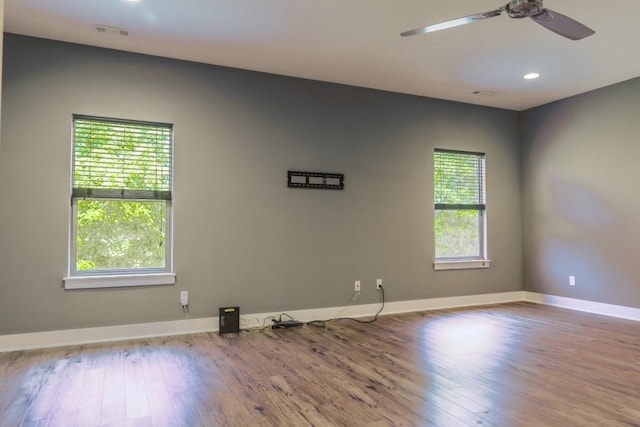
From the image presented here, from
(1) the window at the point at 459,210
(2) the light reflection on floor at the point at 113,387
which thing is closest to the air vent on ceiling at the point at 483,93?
(1) the window at the point at 459,210

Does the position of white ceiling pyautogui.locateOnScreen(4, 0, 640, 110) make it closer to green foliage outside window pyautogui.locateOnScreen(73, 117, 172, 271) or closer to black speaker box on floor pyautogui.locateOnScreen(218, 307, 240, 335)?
green foliage outside window pyautogui.locateOnScreen(73, 117, 172, 271)

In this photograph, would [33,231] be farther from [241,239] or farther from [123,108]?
[241,239]

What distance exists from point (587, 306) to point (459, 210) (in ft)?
6.11

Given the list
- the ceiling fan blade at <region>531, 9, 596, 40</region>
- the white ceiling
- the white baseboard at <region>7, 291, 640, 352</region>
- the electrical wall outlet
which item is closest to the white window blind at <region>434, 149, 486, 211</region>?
the white ceiling

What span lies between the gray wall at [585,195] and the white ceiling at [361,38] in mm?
447

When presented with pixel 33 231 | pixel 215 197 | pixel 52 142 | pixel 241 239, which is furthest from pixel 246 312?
pixel 52 142

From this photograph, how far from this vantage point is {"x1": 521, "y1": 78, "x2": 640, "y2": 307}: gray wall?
480cm

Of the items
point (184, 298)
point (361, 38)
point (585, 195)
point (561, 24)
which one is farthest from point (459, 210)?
point (184, 298)

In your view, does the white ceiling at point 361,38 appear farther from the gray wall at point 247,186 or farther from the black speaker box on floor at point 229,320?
the black speaker box on floor at point 229,320

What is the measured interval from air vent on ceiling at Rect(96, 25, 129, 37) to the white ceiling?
1.9 inches

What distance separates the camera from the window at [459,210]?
18.2 ft

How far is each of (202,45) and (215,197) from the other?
1421mm

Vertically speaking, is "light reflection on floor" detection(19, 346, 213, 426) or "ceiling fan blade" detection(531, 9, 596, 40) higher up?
"ceiling fan blade" detection(531, 9, 596, 40)

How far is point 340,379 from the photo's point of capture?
9.68 feet
